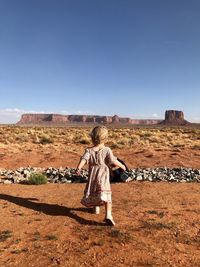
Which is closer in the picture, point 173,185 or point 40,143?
point 173,185

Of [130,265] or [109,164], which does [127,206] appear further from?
[130,265]

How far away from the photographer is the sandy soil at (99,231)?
216 inches

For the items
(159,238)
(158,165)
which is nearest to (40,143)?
(158,165)

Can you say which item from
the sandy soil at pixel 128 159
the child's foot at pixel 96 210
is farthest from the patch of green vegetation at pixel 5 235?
the sandy soil at pixel 128 159

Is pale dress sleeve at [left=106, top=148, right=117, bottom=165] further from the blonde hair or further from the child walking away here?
the blonde hair

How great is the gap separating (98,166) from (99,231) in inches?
49.1

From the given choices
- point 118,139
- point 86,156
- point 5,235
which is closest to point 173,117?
point 118,139

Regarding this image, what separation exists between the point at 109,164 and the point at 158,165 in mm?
12464

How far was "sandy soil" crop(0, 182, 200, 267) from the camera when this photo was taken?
216 inches

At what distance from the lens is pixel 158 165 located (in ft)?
64.0

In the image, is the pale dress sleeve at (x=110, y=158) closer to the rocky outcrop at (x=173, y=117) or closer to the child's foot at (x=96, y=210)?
the child's foot at (x=96, y=210)

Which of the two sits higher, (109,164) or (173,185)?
(109,164)

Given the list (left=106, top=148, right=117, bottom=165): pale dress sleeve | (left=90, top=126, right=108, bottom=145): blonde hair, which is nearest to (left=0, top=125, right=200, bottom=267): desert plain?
(left=106, top=148, right=117, bottom=165): pale dress sleeve

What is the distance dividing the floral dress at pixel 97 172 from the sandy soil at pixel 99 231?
403mm
